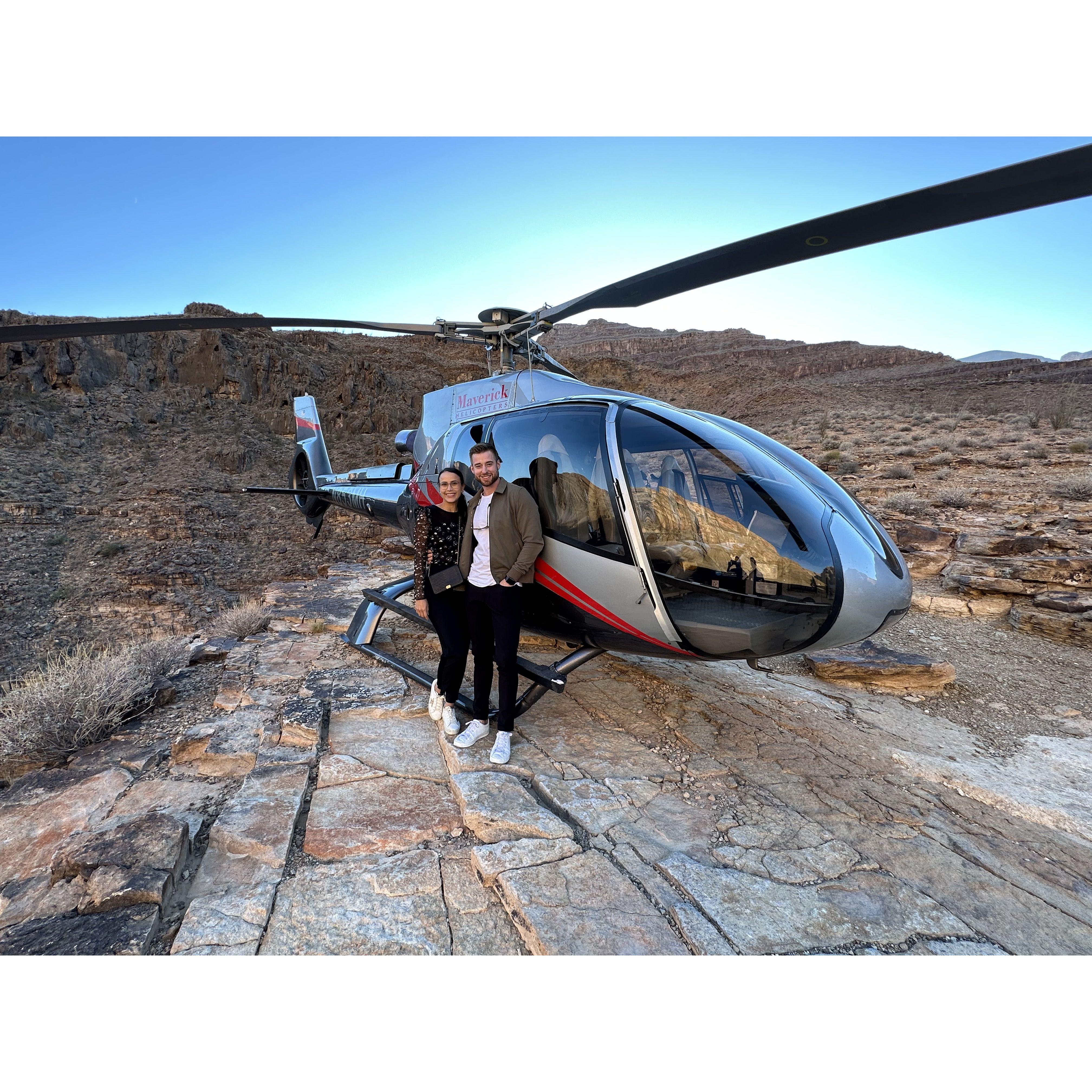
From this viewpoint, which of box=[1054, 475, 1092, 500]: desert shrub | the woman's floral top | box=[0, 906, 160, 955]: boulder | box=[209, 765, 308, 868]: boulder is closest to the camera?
box=[0, 906, 160, 955]: boulder

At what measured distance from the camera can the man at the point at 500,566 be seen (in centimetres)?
299

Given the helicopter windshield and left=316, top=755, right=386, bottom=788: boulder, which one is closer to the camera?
the helicopter windshield

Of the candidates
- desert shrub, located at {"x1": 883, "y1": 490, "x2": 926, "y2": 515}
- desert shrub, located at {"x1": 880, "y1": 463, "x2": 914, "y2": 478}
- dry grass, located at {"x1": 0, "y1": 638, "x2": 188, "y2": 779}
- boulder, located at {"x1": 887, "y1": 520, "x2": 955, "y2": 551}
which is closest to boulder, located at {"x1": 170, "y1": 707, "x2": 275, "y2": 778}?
dry grass, located at {"x1": 0, "y1": 638, "x2": 188, "y2": 779}

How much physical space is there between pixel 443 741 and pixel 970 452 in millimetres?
15444

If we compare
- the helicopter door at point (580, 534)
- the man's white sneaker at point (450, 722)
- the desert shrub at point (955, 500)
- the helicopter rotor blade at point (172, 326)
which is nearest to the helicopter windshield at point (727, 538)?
the helicopter door at point (580, 534)

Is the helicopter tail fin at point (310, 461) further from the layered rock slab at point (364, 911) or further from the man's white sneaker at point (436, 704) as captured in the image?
the layered rock slab at point (364, 911)

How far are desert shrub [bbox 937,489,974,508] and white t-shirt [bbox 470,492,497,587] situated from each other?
955 centimetres

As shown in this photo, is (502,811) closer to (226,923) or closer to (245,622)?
(226,923)

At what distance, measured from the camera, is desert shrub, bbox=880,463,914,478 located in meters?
Answer: 12.2

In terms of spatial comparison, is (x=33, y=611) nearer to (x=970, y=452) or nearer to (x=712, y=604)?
(x=712, y=604)

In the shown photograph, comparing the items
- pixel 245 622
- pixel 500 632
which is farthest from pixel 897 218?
pixel 245 622

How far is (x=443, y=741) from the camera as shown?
3.21 meters

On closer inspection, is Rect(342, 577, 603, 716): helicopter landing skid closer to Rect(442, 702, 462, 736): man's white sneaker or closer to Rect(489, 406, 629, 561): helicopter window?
Rect(442, 702, 462, 736): man's white sneaker

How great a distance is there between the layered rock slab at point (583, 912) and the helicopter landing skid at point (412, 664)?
1.15 metres
